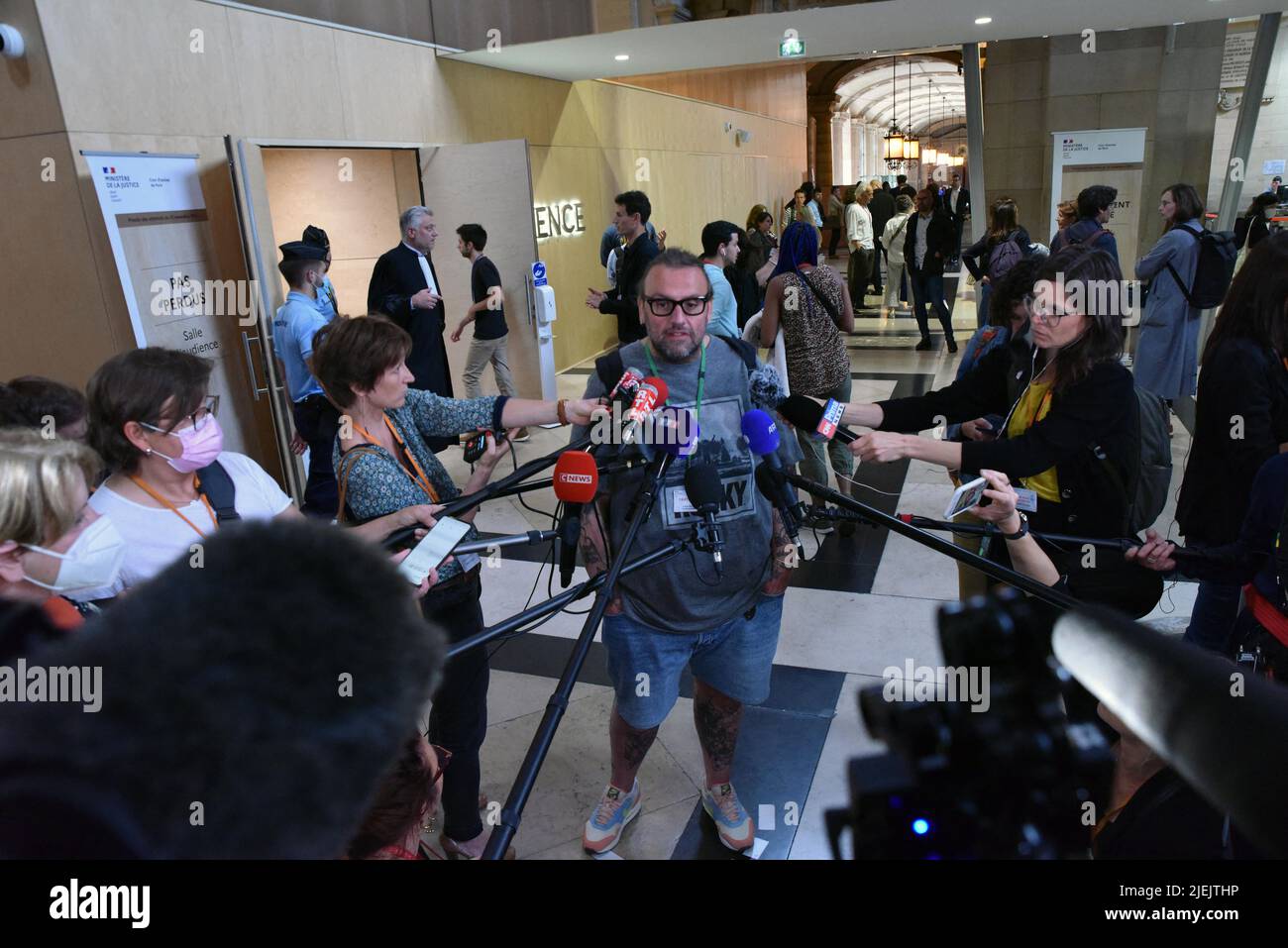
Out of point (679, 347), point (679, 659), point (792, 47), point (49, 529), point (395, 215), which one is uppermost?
point (792, 47)

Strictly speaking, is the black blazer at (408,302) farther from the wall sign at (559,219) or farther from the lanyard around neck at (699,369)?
the lanyard around neck at (699,369)

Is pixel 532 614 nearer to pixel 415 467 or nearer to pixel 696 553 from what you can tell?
pixel 696 553

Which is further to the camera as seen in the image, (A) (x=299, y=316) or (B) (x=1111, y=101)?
(B) (x=1111, y=101)

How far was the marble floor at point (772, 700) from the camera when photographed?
2.42m

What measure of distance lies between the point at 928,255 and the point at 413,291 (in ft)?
18.1

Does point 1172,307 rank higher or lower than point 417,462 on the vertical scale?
lower

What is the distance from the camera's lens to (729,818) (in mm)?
2338

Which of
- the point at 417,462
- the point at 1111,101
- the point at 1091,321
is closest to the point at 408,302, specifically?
the point at 417,462

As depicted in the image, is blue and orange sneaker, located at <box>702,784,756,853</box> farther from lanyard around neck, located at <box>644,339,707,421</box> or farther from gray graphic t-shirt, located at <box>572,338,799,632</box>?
lanyard around neck, located at <box>644,339,707,421</box>

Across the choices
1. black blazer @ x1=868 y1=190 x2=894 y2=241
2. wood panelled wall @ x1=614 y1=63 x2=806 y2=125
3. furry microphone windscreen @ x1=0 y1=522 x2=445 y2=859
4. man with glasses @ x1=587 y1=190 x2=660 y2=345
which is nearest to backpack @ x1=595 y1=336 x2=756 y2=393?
furry microphone windscreen @ x1=0 y1=522 x2=445 y2=859

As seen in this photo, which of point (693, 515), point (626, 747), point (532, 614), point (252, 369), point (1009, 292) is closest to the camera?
point (532, 614)

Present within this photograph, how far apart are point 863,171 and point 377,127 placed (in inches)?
1023

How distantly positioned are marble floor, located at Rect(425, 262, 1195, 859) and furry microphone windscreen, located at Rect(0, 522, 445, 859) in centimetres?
143

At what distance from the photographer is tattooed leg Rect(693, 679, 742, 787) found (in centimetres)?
230
